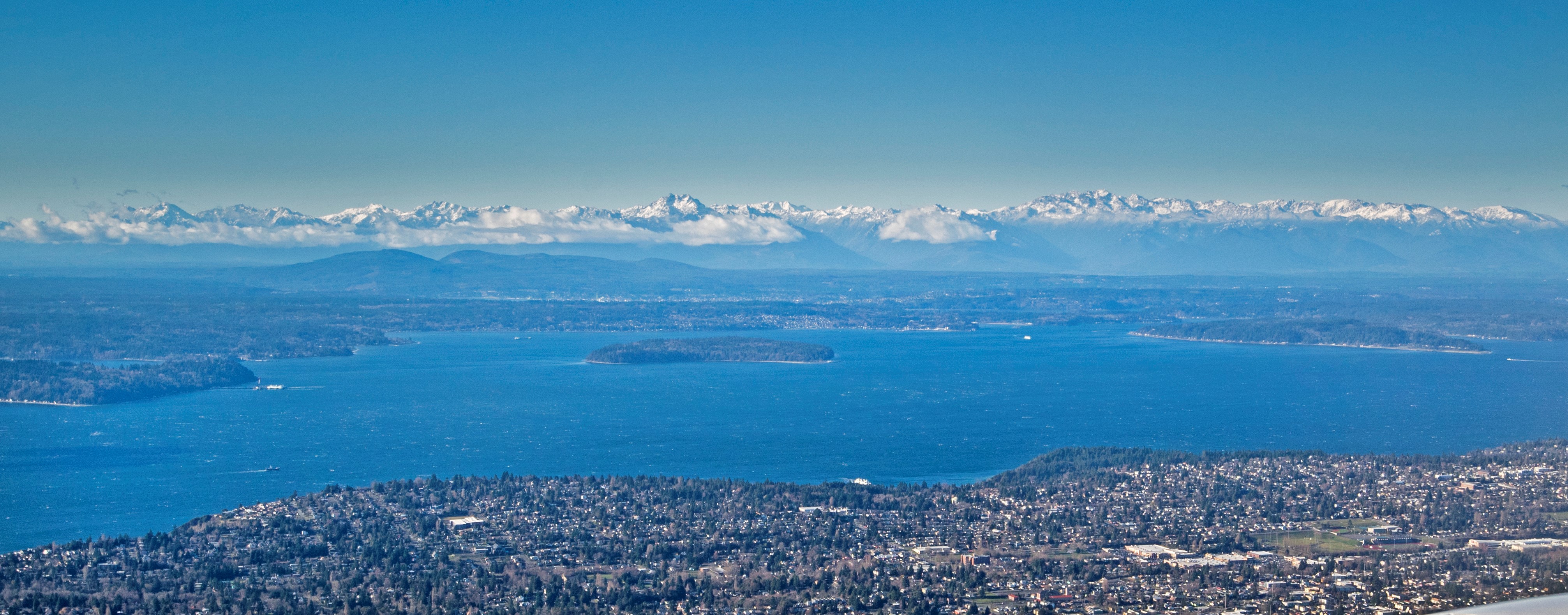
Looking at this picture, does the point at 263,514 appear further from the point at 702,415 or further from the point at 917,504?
the point at 702,415

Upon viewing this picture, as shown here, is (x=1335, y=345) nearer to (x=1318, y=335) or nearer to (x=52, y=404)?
(x=1318, y=335)

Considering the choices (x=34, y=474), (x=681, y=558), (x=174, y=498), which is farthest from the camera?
(x=34, y=474)

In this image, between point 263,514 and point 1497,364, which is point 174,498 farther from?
point 1497,364

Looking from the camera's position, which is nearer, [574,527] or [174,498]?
[574,527]

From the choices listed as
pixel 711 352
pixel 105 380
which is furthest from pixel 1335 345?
pixel 105 380

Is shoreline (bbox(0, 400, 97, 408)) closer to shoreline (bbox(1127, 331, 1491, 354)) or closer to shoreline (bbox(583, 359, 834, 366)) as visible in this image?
shoreline (bbox(583, 359, 834, 366))

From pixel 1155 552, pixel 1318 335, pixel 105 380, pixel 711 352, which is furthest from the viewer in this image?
pixel 1318 335

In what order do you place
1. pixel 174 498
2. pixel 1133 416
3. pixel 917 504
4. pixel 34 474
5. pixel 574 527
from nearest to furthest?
pixel 574 527
pixel 917 504
pixel 174 498
pixel 34 474
pixel 1133 416

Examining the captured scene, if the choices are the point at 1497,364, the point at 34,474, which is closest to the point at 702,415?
the point at 34,474
